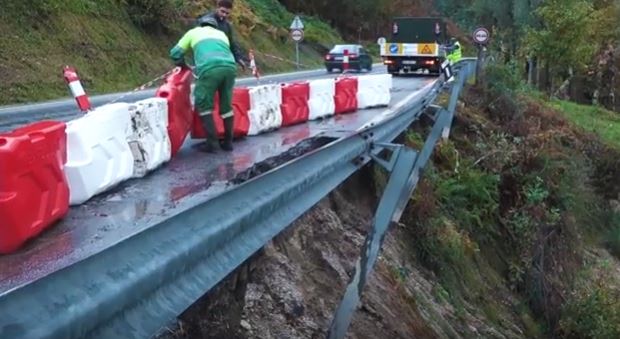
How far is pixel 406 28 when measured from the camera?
34.6 meters

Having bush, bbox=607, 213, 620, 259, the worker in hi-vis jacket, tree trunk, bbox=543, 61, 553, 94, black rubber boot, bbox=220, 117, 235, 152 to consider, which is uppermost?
the worker in hi-vis jacket

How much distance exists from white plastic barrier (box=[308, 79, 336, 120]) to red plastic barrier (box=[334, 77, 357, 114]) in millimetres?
300

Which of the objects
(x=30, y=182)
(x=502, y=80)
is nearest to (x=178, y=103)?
(x=30, y=182)

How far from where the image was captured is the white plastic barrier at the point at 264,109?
10.6 meters

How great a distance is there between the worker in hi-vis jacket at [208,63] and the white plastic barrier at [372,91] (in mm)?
7642

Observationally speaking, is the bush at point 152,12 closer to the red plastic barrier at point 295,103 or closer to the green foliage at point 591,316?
the red plastic barrier at point 295,103

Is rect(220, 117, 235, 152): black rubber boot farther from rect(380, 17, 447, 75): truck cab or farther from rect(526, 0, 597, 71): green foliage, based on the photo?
rect(526, 0, 597, 71): green foliage

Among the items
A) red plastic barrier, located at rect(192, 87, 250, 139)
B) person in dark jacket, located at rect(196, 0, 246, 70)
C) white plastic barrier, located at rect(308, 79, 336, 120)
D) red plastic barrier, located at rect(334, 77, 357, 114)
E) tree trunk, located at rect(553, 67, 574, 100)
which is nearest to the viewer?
person in dark jacket, located at rect(196, 0, 246, 70)

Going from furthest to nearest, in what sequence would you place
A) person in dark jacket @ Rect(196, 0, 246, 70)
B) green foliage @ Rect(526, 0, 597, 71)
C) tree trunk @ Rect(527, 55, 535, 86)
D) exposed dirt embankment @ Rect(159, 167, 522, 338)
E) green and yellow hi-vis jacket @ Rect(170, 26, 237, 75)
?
tree trunk @ Rect(527, 55, 535, 86) → green foliage @ Rect(526, 0, 597, 71) → person in dark jacket @ Rect(196, 0, 246, 70) → green and yellow hi-vis jacket @ Rect(170, 26, 237, 75) → exposed dirt embankment @ Rect(159, 167, 522, 338)

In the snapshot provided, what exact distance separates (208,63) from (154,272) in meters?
5.54

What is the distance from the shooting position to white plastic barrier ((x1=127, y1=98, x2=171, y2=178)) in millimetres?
7129

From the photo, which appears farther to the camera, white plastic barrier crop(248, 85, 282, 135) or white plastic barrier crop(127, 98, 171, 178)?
white plastic barrier crop(248, 85, 282, 135)

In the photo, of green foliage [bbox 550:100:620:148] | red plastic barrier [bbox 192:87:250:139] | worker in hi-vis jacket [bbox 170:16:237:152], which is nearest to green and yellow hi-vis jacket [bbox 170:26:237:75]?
worker in hi-vis jacket [bbox 170:16:237:152]

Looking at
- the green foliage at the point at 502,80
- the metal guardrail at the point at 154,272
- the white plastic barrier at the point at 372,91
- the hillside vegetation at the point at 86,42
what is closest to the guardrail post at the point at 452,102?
the white plastic barrier at the point at 372,91
